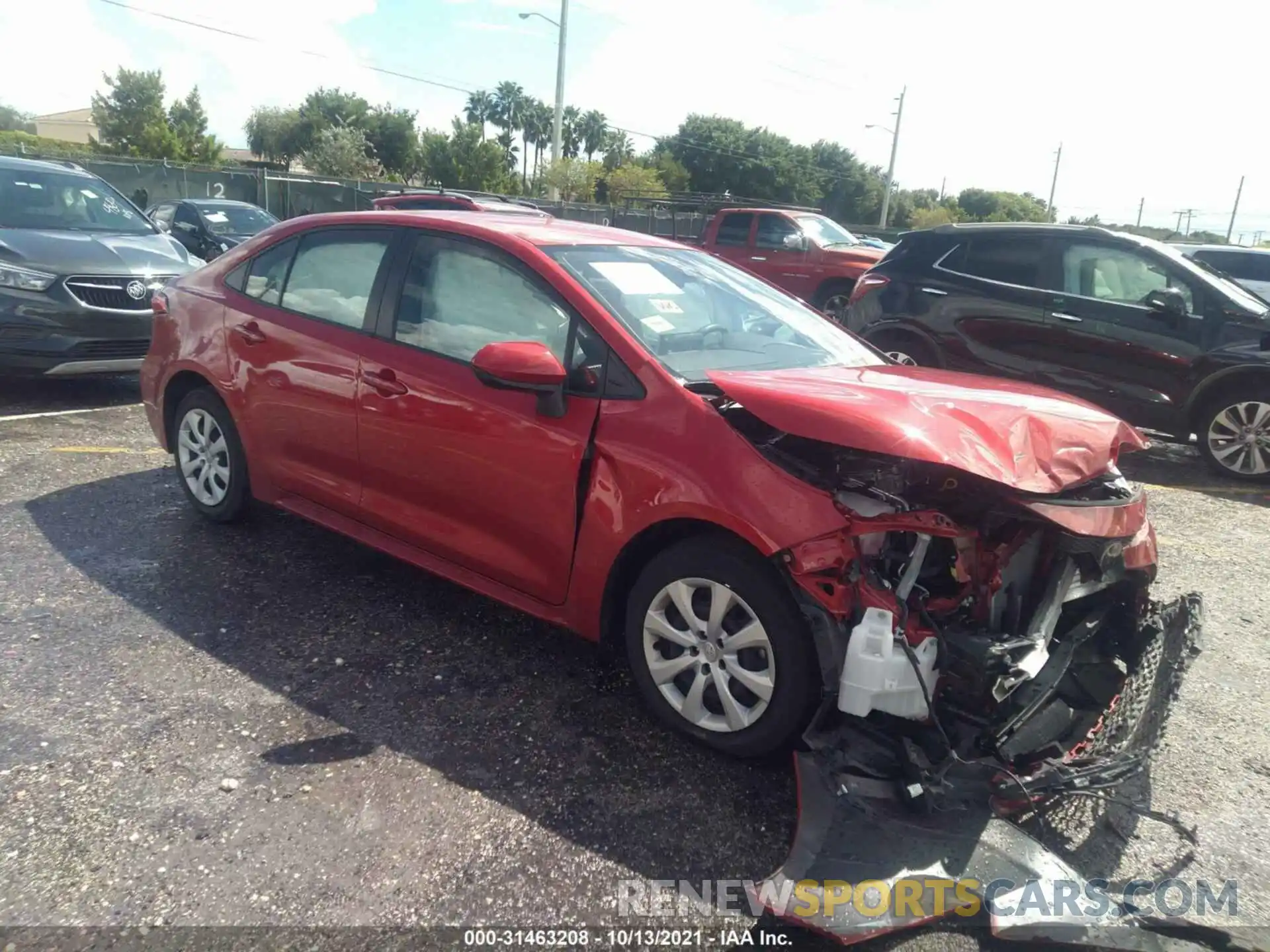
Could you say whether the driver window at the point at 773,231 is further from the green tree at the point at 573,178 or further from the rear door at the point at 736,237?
the green tree at the point at 573,178

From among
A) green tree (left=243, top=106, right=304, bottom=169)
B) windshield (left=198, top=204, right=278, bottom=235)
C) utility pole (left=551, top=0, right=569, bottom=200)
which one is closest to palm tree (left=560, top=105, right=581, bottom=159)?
green tree (left=243, top=106, right=304, bottom=169)

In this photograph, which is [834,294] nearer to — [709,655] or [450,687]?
[450,687]

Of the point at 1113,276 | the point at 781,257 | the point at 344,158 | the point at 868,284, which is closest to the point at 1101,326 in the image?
the point at 1113,276

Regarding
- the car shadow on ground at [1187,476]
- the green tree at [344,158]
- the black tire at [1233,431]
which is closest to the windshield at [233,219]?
the car shadow on ground at [1187,476]

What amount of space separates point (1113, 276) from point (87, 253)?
8.06 m

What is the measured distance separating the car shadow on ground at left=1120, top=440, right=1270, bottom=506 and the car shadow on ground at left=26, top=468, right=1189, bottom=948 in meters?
4.55

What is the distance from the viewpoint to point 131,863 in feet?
8.11

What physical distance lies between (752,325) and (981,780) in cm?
198

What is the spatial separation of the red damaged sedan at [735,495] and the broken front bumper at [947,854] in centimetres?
2

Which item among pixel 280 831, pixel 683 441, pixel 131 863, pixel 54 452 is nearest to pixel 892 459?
pixel 683 441

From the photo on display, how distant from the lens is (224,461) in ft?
15.3

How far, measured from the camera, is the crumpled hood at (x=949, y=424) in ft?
8.48

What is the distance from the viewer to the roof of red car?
12.4ft

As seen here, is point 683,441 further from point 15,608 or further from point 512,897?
point 15,608
